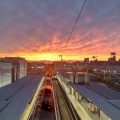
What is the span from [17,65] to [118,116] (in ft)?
105

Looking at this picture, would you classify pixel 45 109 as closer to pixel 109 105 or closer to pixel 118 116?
pixel 109 105

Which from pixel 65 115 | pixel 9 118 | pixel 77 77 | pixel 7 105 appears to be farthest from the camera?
pixel 77 77

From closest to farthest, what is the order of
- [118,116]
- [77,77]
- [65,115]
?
[118,116] < [65,115] < [77,77]

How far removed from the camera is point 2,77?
25.8 m

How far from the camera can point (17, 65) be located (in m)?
Answer: 39.5

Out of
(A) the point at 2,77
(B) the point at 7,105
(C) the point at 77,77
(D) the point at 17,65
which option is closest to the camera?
(B) the point at 7,105

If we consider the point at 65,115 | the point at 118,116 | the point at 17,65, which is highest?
the point at 17,65

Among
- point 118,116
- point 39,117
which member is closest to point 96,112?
point 39,117

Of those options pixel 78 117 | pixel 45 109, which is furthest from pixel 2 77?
pixel 78 117

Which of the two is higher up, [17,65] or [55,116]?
[17,65]

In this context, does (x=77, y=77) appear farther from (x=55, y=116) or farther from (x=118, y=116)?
(x=118, y=116)

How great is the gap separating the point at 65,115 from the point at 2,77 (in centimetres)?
990

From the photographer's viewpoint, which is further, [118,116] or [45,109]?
[45,109]

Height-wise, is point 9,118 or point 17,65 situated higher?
point 17,65
